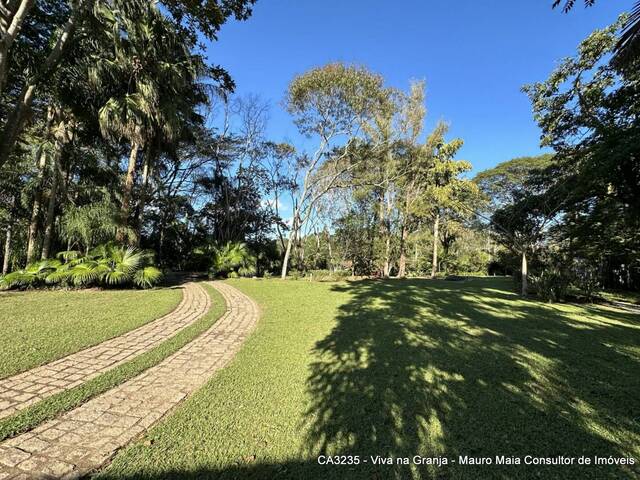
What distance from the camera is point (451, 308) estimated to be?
7.15 metres

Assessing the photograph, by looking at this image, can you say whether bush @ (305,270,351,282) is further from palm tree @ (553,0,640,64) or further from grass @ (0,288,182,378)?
palm tree @ (553,0,640,64)

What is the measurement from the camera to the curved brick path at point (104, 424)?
189 cm

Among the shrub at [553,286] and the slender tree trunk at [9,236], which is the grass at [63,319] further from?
the shrub at [553,286]

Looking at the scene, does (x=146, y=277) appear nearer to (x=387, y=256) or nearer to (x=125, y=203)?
(x=125, y=203)

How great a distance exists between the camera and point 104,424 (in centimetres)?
234

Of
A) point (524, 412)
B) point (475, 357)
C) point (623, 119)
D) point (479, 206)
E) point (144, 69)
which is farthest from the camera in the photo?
point (479, 206)

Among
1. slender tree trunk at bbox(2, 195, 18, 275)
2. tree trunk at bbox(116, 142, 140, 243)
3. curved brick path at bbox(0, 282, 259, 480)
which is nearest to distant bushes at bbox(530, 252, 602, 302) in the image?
curved brick path at bbox(0, 282, 259, 480)

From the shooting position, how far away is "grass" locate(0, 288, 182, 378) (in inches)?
143

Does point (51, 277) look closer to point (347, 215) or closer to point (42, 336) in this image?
point (42, 336)

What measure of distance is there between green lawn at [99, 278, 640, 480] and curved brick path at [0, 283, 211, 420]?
136 cm

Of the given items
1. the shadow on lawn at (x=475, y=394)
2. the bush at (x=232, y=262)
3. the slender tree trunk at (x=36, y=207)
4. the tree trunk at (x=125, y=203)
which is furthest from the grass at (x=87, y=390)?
the bush at (x=232, y=262)

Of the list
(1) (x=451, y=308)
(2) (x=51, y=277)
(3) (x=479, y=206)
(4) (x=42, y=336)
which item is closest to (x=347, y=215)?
(3) (x=479, y=206)

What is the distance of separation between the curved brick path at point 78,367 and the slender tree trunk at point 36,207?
26.5 feet

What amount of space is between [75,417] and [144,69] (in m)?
9.87
